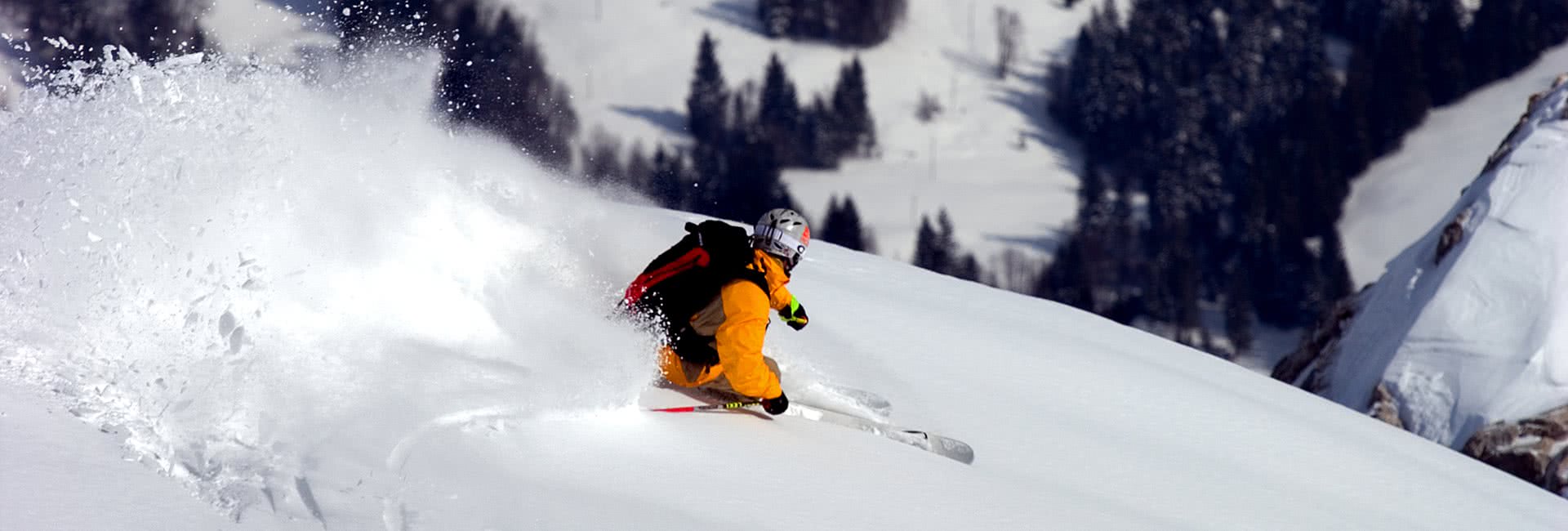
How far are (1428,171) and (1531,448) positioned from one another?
57.0 m

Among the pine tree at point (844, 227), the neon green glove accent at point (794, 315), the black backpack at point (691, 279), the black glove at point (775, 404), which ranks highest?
the black backpack at point (691, 279)

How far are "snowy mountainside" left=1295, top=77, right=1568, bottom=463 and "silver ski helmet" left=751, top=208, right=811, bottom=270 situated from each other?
7701mm

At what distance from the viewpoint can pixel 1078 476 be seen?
838 cm

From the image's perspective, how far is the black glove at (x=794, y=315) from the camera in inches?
327

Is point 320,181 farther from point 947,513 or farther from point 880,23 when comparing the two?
point 880,23

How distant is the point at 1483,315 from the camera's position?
546 inches

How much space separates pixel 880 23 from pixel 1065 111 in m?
13.2

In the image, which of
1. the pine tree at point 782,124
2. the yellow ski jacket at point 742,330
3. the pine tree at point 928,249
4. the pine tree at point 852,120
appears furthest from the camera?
the pine tree at point 782,124

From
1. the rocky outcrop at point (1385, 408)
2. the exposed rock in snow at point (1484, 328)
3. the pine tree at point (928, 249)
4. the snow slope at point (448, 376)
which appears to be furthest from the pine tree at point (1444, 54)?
the snow slope at point (448, 376)

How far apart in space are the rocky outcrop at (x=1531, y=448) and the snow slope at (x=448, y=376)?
5.84ft

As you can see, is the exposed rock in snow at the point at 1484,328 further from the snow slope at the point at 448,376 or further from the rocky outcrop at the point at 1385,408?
the snow slope at the point at 448,376

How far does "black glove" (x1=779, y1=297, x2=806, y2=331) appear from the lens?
8312 millimetres

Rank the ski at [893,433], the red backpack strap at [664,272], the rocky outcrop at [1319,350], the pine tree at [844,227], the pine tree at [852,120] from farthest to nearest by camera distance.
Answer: the pine tree at [852,120], the pine tree at [844,227], the rocky outcrop at [1319,350], the ski at [893,433], the red backpack strap at [664,272]

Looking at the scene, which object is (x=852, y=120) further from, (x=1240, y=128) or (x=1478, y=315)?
(x=1478, y=315)
